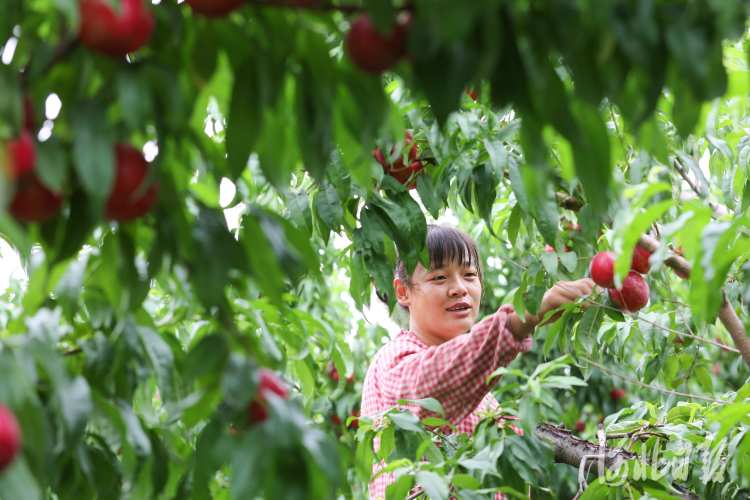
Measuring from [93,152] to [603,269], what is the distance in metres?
0.99

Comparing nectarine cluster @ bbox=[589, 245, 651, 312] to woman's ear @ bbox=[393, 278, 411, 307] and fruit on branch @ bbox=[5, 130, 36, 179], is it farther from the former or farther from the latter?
fruit on branch @ bbox=[5, 130, 36, 179]

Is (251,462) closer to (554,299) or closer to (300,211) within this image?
(300,211)

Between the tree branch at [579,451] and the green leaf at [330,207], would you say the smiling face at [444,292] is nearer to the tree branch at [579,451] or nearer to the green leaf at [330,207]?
the tree branch at [579,451]

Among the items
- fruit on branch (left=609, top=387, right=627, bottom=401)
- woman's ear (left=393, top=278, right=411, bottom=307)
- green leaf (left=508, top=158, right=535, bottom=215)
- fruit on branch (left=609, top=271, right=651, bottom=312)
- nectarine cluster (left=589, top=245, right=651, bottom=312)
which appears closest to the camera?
green leaf (left=508, top=158, right=535, bottom=215)

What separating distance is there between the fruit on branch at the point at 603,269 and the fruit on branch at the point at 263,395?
88 centimetres

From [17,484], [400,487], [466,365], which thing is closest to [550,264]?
[466,365]

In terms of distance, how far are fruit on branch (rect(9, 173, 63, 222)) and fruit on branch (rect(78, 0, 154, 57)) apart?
92 mm

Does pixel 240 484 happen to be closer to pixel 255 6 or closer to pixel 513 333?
pixel 255 6

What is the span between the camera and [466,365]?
123 cm

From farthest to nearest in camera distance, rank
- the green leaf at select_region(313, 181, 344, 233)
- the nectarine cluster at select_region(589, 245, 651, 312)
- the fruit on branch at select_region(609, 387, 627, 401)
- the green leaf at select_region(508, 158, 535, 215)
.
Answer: the fruit on branch at select_region(609, 387, 627, 401)
the nectarine cluster at select_region(589, 245, 651, 312)
the green leaf at select_region(313, 181, 344, 233)
the green leaf at select_region(508, 158, 535, 215)

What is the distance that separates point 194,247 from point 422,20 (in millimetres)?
209

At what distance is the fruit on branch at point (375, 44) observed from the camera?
476 millimetres

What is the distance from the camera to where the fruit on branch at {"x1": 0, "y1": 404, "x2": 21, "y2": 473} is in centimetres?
38

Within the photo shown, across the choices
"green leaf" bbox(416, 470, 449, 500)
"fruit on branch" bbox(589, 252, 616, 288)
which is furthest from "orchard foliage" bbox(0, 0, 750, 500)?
"fruit on branch" bbox(589, 252, 616, 288)
